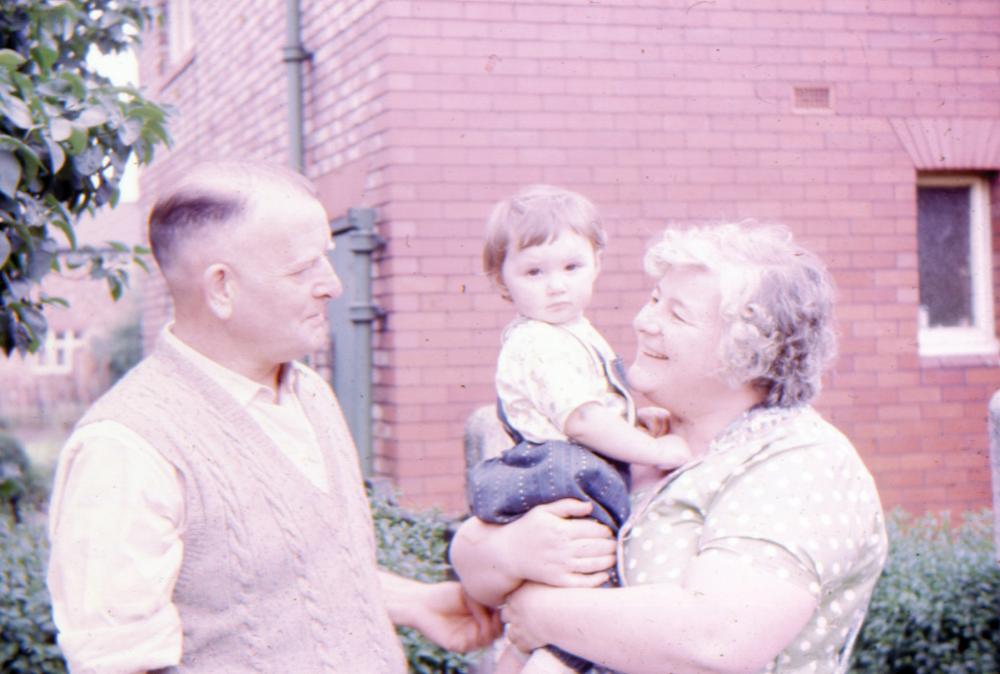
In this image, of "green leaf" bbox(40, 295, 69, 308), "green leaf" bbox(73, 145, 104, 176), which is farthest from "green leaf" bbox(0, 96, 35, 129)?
"green leaf" bbox(40, 295, 69, 308)

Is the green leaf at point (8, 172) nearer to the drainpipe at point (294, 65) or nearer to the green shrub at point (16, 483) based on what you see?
the drainpipe at point (294, 65)

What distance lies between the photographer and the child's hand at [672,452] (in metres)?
2.38

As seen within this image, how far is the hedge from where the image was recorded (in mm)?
4574

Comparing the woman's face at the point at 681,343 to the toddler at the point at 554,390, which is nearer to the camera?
the woman's face at the point at 681,343

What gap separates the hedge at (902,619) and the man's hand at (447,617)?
5.90 ft

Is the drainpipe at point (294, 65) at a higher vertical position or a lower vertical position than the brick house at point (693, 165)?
higher

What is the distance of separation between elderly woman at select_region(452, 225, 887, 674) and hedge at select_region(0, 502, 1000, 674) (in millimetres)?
2340

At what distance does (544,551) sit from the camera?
233cm

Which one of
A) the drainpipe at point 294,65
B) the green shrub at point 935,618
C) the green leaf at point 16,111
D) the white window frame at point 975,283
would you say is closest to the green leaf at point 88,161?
the green leaf at point 16,111

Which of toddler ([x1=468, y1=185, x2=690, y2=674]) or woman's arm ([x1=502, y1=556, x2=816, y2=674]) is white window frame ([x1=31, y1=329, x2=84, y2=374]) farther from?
woman's arm ([x1=502, y1=556, x2=816, y2=674])

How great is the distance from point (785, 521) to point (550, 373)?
664mm

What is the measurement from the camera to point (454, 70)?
6195mm

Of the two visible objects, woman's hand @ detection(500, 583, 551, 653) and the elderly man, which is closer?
the elderly man

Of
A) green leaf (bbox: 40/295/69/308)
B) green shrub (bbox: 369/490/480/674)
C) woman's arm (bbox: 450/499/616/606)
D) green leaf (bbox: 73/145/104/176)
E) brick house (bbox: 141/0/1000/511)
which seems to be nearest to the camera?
woman's arm (bbox: 450/499/616/606)
